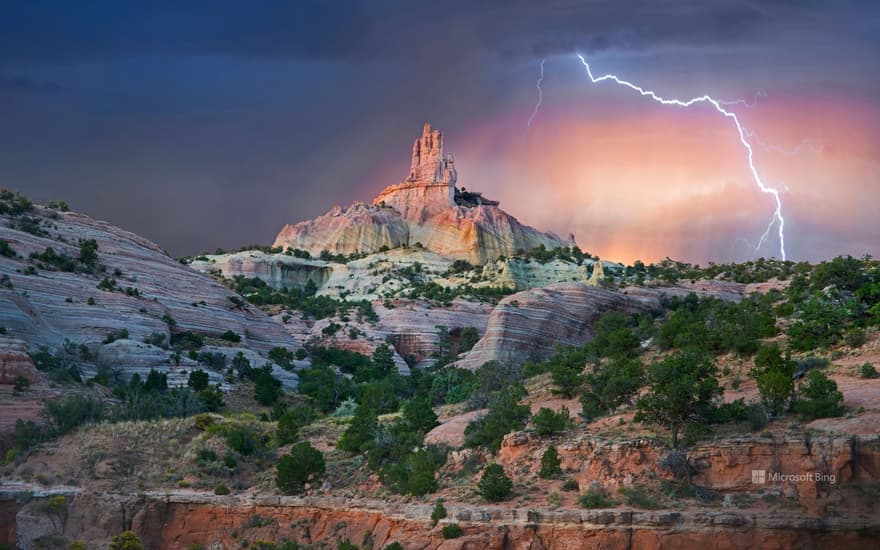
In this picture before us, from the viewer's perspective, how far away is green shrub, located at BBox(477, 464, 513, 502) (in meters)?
34.2

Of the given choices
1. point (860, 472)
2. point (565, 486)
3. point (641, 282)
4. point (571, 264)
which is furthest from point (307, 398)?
point (571, 264)

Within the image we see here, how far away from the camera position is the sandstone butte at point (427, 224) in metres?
137

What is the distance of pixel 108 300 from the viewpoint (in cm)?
7019

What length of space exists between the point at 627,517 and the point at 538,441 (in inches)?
291

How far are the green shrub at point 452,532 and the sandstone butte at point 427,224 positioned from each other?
3888 inches

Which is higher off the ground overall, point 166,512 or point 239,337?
point 239,337

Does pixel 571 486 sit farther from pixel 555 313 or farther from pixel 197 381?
pixel 555 313

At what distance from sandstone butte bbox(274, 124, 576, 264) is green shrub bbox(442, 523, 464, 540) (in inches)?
3888

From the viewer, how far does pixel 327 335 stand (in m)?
88.9

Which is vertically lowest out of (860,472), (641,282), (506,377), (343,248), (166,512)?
(166,512)

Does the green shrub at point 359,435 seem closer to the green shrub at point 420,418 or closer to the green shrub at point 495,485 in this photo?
the green shrub at point 420,418

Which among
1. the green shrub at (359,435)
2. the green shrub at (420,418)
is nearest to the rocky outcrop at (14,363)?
the green shrub at (359,435)

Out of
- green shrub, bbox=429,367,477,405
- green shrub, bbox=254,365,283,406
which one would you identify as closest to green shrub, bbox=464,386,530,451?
green shrub, bbox=429,367,477,405

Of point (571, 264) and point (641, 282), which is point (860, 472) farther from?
point (571, 264)
